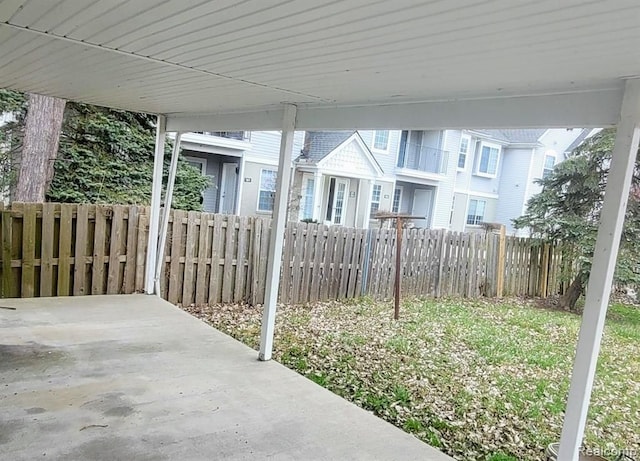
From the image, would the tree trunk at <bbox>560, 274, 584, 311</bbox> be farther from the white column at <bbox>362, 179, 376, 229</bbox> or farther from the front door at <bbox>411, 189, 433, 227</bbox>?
the front door at <bbox>411, 189, 433, 227</bbox>

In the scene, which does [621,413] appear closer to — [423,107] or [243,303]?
[423,107]

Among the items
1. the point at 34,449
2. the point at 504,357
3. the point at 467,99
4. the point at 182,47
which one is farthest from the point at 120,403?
the point at 504,357

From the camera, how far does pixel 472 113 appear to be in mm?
2701

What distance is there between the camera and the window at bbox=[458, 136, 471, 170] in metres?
16.0

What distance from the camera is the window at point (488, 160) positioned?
16.5m

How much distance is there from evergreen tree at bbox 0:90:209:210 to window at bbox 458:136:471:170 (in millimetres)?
10535

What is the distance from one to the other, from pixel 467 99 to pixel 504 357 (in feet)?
11.0

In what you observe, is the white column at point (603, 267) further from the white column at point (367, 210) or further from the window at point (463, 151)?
the window at point (463, 151)

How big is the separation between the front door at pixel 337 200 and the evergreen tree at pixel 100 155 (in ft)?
19.4

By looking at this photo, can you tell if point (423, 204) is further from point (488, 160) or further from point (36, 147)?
point (36, 147)

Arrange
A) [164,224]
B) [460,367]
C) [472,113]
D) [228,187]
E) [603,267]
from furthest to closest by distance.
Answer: [228,187] < [164,224] < [460,367] < [472,113] < [603,267]

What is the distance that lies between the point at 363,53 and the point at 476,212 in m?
16.1

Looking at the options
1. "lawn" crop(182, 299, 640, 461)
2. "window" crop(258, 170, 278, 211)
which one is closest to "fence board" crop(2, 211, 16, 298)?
"lawn" crop(182, 299, 640, 461)

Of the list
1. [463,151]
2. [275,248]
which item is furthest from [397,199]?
[275,248]
